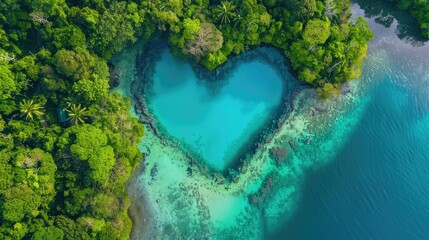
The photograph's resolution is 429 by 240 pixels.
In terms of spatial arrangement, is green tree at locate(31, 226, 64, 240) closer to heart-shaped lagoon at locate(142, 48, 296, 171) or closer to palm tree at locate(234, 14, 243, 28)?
heart-shaped lagoon at locate(142, 48, 296, 171)

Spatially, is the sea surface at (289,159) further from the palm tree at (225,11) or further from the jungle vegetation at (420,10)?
the palm tree at (225,11)

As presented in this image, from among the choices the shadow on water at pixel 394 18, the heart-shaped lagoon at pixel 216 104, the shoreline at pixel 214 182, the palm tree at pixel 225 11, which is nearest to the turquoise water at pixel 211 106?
the heart-shaped lagoon at pixel 216 104

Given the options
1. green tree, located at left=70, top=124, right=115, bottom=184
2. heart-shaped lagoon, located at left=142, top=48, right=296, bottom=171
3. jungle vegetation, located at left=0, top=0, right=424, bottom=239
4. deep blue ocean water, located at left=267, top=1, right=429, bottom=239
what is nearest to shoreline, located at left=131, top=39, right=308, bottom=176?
heart-shaped lagoon, located at left=142, top=48, right=296, bottom=171

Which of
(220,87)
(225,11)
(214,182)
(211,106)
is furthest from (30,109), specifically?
(225,11)

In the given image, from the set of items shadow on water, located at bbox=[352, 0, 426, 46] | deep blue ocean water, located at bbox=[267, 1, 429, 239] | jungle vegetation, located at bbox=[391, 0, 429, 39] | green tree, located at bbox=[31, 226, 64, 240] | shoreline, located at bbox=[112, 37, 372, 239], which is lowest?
green tree, located at bbox=[31, 226, 64, 240]

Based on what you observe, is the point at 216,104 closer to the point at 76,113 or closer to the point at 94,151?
the point at 94,151
